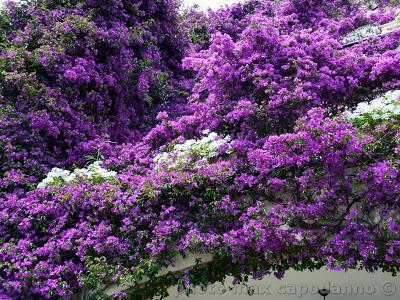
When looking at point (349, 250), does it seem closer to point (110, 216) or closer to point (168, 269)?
point (168, 269)

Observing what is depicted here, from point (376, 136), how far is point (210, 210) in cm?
187

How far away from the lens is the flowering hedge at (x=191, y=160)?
13.8ft

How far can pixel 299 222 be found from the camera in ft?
14.2

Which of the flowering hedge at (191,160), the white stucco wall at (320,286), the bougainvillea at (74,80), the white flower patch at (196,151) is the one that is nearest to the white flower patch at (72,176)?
the flowering hedge at (191,160)

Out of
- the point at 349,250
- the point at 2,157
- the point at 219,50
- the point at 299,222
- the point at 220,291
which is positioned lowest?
the point at 220,291

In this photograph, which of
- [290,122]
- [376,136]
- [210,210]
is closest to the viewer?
[376,136]

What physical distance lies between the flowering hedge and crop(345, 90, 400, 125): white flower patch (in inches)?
0.9

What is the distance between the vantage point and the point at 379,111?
4602 millimetres

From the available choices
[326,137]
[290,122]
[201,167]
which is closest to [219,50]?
[290,122]

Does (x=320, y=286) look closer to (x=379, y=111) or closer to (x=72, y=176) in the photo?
(x=379, y=111)

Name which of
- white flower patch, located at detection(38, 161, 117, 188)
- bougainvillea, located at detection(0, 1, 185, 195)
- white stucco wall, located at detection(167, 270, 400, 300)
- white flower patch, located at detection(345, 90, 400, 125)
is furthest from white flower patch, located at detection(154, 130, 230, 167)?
white stucco wall, located at detection(167, 270, 400, 300)

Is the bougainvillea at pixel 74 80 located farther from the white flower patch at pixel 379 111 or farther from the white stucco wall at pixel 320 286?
the white flower patch at pixel 379 111

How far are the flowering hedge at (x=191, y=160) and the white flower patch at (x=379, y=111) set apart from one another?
0.02 m

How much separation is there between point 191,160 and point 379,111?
215cm
